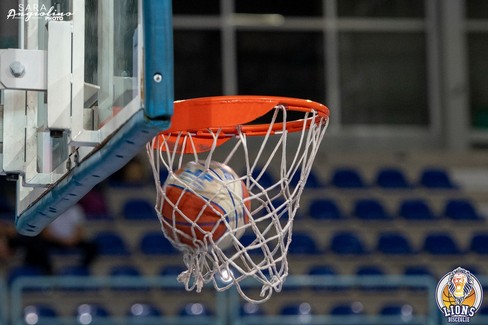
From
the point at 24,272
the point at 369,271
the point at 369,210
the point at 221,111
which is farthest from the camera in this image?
the point at 369,210

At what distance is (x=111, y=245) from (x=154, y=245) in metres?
0.36

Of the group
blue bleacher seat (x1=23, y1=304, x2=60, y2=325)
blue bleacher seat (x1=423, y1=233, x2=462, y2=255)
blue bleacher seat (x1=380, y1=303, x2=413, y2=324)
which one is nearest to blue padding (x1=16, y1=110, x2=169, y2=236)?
blue bleacher seat (x1=23, y1=304, x2=60, y2=325)

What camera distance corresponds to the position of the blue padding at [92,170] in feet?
8.45

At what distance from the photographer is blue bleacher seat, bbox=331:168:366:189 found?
1000 cm

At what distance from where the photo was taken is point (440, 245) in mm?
9375

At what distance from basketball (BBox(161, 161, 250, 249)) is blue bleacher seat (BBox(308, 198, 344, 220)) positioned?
6.12 metres

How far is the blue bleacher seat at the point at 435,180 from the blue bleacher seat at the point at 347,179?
0.65 meters

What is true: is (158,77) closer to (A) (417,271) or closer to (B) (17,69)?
(B) (17,69)

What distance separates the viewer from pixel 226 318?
6766 mm

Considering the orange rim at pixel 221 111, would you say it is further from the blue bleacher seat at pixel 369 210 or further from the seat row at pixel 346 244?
the blue bleacher seat at pixel 369 210

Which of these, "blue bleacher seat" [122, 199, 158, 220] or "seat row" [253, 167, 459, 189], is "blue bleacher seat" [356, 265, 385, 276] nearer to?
"seat row" [253, 167, 459, 189]

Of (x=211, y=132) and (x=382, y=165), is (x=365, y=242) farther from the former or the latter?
(x=211, y=132)

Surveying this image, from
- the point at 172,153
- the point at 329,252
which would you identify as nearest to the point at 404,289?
the point at 329,252

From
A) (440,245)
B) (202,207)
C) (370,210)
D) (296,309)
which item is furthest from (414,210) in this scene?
(202,207)
